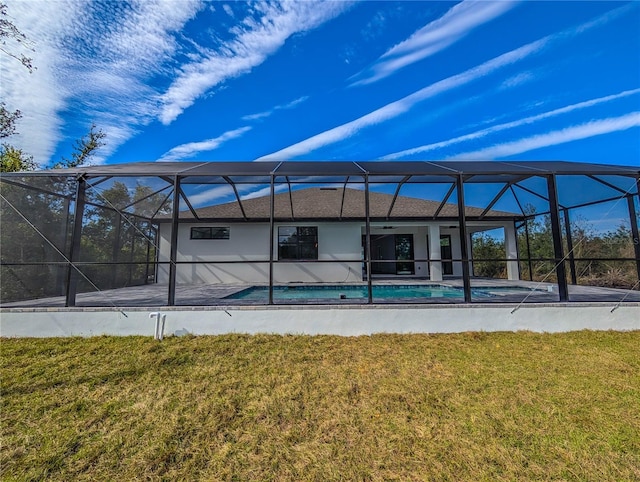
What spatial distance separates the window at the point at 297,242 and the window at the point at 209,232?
2.57 meters

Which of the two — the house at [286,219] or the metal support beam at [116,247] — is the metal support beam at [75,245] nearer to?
the house at [286,219]

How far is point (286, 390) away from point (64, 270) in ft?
23.7

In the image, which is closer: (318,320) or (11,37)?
(318,320)

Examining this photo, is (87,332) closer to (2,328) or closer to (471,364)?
(2,328)

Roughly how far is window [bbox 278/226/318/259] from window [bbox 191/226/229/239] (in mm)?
2568

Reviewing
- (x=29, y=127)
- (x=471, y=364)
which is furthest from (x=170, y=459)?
(x=29, y=127)

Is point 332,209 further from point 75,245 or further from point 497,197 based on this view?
point 75,245

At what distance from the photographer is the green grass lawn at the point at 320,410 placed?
2.36 m

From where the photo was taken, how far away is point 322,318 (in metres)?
5.62

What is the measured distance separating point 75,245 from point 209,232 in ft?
23.3

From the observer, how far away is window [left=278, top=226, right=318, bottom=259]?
13.1m

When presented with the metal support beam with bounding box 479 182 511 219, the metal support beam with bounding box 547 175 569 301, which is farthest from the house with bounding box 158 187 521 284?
the metal support beam with bounding box 547 175 569 301

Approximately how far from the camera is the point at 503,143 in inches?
839

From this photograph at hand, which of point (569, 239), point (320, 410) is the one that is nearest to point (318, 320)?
point (320, 410)
